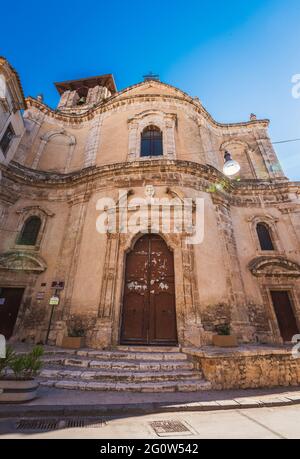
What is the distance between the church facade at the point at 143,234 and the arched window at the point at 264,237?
5 centimetres

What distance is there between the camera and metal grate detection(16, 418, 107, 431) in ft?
Answer: 9.85

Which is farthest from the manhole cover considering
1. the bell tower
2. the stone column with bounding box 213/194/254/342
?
the bell tower

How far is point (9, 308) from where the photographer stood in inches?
340

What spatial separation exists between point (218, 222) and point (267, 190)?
4217mm

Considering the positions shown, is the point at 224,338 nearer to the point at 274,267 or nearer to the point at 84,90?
the point at 274,267

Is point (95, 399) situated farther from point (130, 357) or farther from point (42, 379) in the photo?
point (130, 357)

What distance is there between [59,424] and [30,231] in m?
8.81

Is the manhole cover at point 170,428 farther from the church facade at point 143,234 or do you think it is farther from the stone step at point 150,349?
the church facade at point 143,234

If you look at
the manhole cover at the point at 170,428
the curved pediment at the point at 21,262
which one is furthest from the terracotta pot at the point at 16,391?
the curved pediment at the point at 21,262

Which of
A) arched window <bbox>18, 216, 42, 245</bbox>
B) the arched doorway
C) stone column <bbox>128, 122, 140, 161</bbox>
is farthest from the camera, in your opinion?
stone column <bbox>128, 122, 140, 161</bbox>

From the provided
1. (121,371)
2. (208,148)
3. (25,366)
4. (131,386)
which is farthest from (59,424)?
(208,148)

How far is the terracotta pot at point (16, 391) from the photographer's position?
3.71 metres

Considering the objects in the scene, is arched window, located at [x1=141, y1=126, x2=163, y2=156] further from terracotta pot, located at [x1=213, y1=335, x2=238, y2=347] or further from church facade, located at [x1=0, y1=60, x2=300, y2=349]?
terracotta pot, located at [x1=213, y1=335, x2=238, y2=347]

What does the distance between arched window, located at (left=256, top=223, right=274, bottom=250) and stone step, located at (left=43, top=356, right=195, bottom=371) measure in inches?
274
